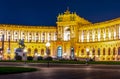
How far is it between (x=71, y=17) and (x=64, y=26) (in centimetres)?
521

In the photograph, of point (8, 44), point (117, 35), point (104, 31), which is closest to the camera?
point (117, 35)

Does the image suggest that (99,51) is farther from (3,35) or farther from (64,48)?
(3,35)

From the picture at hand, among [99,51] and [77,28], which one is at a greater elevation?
[77,28]

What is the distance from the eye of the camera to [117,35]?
11594 cm

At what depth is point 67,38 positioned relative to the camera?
13800 centimetres

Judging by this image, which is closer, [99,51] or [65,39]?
[99,51]

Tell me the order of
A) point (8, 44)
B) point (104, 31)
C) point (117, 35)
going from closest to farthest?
point (117, 35), point (104, 31), point (8, 44)

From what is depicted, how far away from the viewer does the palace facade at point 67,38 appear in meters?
123

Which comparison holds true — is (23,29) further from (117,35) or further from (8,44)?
(117,35)

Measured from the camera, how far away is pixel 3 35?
13000cm

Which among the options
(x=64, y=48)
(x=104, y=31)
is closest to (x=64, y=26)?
(x=64, y=48)

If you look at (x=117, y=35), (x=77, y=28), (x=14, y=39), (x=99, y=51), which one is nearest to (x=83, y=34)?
(x=77, y=28)

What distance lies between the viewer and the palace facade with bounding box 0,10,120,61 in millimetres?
123250

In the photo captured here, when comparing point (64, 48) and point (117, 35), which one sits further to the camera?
point (64, 48)
